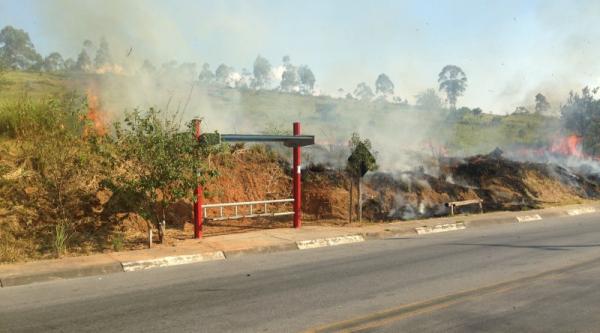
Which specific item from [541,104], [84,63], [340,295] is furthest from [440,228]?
[541,104]

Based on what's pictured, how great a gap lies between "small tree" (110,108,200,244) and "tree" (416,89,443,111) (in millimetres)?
24183

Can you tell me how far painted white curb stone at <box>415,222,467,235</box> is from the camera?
11578 millimetres

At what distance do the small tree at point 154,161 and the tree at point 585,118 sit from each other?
89.6 ft

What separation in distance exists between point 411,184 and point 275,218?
16.3 feet

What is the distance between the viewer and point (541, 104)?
161 ft

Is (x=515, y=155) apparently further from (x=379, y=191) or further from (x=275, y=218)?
(x=275, y=218)

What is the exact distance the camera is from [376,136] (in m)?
22.3

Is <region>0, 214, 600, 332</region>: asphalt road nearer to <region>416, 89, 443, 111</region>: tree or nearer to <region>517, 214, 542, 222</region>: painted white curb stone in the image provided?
<region>517, 214, 542, 222</region>: painted white curb stone

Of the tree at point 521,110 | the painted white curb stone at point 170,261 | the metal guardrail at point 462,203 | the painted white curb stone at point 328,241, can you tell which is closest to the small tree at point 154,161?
the painted white curb stone at point 170,261

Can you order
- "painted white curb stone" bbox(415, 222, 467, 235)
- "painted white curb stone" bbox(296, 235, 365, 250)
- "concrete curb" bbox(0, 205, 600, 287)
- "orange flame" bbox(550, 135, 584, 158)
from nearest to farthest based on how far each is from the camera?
"concrete curb" bbox(0, 205, 600, 287), "painted white curb stone" bbox(296, 235, 365, 250), "painted white curb stone" bbox(415, 222, 467, 235), "orange flame" bbox(550, 135, 584, 158)

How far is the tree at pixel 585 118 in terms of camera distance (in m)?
29.6

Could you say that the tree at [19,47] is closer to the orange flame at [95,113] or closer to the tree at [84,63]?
the tree at [84,63]

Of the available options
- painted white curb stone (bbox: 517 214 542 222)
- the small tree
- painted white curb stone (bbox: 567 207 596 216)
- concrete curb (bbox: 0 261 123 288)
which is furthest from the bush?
painted white curb stone (bbox: 567 207 596 216)

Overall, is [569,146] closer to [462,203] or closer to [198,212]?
[462,203]
